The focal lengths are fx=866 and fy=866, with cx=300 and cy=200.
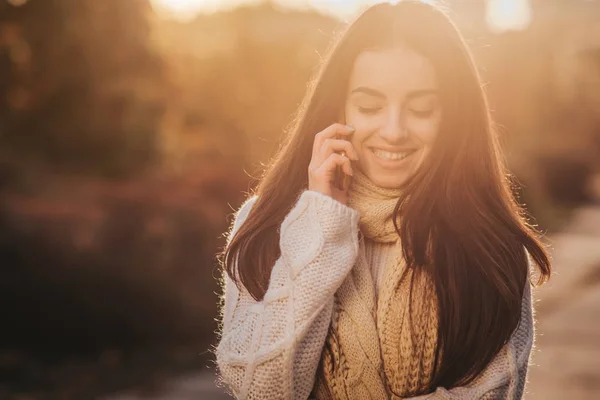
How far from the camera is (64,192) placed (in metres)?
11.7

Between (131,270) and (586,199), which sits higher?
(586,199)

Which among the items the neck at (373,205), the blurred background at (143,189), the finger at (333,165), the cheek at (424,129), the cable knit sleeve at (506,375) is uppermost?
the blurred background at (143,189)

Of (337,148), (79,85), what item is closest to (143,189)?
(79,85)

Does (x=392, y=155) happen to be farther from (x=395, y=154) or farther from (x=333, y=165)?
(x=333, y=165)

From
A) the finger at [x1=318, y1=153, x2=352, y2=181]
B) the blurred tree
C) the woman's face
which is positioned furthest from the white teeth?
the blurred tree

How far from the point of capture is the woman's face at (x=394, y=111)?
2725 millimetres

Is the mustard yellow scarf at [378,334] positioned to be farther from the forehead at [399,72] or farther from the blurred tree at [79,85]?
the blurred tree at [79,85]

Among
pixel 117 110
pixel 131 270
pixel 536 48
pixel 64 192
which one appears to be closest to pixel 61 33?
pixel 117 110

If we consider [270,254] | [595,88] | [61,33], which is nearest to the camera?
[270,254]

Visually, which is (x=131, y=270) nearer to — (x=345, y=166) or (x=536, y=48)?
(x=345, y=166)

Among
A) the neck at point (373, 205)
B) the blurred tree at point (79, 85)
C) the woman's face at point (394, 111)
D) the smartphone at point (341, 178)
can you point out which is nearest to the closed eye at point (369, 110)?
the woman's face at point (394, 111)

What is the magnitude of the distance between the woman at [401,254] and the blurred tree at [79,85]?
1103cm

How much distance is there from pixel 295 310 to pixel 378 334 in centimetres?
31

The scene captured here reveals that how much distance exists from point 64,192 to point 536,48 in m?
32.8
